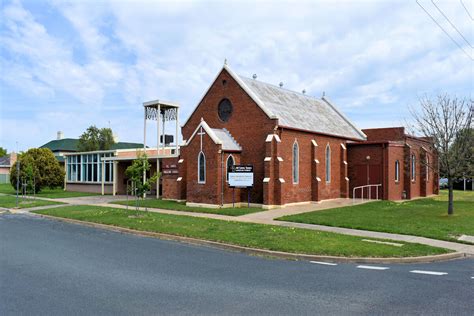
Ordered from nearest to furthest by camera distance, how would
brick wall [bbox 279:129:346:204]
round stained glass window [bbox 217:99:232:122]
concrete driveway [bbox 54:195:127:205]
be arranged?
brick wall [bbox 279:129:346:204] → round stained glass window [bbox 217:99:232:122] → concrete driveway [bbox 54:195:127:205]

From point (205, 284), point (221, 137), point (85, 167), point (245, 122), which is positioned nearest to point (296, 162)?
point (245, 122)

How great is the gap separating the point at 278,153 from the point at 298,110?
7016mm

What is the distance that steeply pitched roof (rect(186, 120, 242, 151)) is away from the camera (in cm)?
2480

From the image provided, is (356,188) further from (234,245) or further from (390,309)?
(390,309)

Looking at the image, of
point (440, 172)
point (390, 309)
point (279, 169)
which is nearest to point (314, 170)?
point (279, 169)

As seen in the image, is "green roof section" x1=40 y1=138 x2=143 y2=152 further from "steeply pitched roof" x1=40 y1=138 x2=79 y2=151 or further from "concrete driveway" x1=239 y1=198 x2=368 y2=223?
"concrete driveway" x1=239 y1=198 x2=368 y2=223

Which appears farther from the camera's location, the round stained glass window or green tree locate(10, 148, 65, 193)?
green tree locate(10, 148, 65, 193)

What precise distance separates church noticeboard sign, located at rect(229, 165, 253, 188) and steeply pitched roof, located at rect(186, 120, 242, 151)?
156cm

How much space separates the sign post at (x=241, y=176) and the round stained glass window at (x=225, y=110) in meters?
4.67

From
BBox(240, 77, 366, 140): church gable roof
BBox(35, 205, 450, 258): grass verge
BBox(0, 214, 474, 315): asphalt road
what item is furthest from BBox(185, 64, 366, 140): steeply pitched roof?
BBox(0, 214, 474, 315): asphalt road

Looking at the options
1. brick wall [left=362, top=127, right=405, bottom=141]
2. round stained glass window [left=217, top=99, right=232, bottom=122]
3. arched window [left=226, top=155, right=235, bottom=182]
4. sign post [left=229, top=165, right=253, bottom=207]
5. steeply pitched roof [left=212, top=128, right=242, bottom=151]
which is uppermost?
round stained glass window [left=217, top=99, right=232, bottom=122]

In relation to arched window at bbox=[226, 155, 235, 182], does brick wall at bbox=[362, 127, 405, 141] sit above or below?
above

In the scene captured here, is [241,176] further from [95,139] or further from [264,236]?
[95,139]

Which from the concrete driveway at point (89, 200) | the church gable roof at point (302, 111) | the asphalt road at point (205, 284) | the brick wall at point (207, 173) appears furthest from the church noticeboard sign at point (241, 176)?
the asphalt road at point (205, 284)
